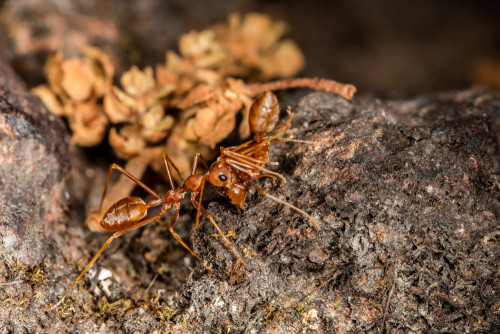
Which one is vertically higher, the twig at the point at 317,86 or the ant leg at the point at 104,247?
the twig at the point at 317,86

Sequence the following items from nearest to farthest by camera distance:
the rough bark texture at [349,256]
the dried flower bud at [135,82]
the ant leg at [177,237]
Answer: the rough bark texture at [349,256], the ant leg at [177,237], the dried flower bud at [135,82]

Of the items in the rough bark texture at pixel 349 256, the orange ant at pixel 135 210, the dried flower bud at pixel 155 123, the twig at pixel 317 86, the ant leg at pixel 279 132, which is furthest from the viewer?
the dried flower bud at pixel 155 123

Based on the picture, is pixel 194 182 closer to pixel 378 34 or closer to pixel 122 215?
pixel 122 215

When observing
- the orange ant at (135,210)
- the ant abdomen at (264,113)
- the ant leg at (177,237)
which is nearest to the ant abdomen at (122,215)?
the orange ant at (135,210)

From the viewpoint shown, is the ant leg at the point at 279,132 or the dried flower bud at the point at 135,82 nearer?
the ant leg at the point at 279,132

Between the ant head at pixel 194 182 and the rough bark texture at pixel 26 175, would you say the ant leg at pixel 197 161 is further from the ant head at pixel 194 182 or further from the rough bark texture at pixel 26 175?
the rough bark texture at pixel 26 175

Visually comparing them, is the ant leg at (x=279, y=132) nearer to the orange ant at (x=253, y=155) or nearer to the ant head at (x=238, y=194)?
the orange ant at (x=253, y=155)

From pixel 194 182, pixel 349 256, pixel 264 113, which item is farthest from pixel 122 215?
pixel 349 256

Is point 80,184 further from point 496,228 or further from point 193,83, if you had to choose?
point 496,228

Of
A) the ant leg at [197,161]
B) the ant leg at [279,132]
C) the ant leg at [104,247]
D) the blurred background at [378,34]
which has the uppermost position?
the blurred background at [378,34]
